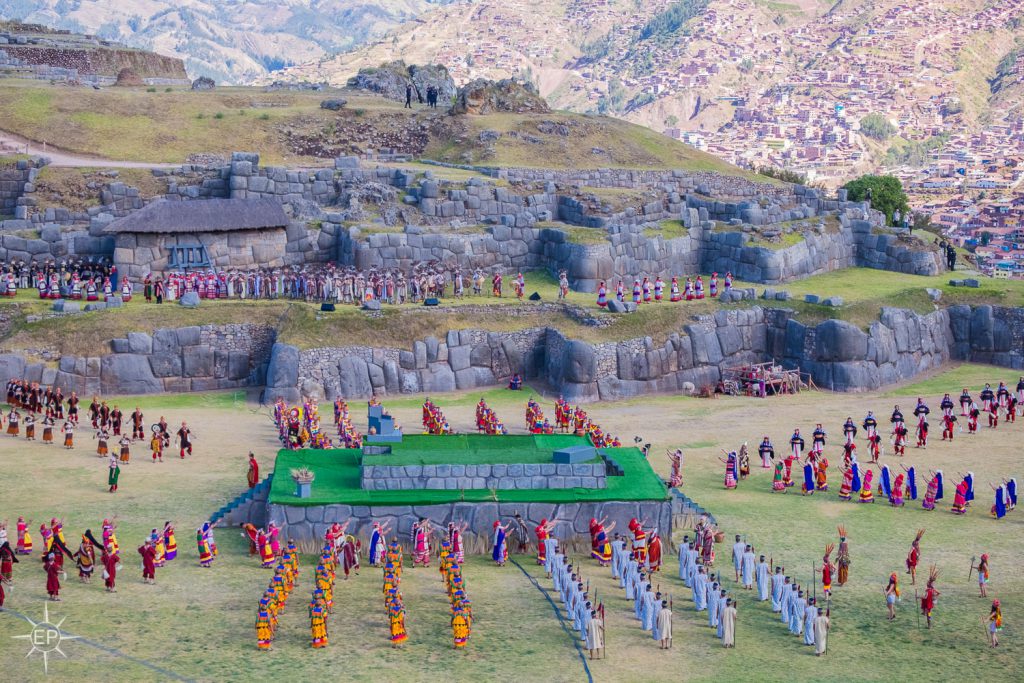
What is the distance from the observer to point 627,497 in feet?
123

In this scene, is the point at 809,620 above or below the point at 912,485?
below

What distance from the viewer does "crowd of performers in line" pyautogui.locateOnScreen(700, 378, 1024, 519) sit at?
4000cm

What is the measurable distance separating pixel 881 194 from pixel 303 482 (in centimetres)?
6622

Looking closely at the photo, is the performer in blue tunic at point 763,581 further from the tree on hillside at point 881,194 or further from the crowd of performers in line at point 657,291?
the tree on hillside at point 881,194

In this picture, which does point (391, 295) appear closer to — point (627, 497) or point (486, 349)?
point (486, 349)

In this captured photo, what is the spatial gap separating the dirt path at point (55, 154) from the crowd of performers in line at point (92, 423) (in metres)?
21.4

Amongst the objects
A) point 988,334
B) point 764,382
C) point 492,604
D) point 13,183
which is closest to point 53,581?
point 492,604

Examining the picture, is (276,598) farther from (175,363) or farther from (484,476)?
(175,363)

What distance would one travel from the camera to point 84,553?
110ft

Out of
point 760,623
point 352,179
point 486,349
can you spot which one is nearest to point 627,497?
point 760,623

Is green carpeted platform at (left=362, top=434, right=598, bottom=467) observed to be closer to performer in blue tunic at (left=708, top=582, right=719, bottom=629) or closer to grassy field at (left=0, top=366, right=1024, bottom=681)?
grassy field at (left=0, top=366, right=1024, bottom=681)

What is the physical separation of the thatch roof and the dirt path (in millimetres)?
9553

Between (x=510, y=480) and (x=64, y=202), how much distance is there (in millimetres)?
36557

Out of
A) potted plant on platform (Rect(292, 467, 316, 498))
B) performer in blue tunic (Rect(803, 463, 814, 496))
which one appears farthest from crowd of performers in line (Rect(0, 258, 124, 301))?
performer in blue tunic (Rect(803, 463, 814, 496))
